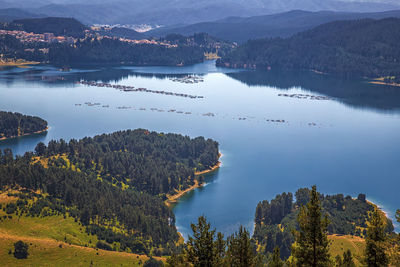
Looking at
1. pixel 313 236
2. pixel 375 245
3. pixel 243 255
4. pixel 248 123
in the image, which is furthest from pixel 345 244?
pixel 248 123

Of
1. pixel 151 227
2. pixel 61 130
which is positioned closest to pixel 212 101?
pixel 61 130

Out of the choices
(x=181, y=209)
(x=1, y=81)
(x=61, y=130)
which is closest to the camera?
(x=181, y=209)

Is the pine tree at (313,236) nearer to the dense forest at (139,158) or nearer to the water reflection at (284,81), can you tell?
the dense forest at (139,158)

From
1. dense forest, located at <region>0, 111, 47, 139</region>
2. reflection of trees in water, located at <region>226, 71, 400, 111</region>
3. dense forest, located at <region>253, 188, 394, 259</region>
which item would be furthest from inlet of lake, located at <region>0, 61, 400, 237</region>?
dense forest, located at <region>253, 188, 394, 259</region>

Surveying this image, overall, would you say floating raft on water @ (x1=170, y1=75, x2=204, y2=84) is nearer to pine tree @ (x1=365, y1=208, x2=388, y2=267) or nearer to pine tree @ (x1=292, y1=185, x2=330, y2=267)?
pine tree @ (x1=292, y1=185, x2=330, y2=267)

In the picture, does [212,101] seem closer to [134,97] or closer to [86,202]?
[134,97]

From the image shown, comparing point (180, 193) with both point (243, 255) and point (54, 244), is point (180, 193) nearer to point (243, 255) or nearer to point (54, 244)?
point (54, 244)

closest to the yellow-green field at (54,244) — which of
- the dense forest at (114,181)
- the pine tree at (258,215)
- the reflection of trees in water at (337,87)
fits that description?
the dense forest at (114,181)

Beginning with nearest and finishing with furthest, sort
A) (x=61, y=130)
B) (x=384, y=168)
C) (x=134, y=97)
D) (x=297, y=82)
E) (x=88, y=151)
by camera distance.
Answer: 1. (x=88, y=151)
2. (x=384, y=168)
3. (x=61, y=130)
4. (x=134, y=97)
5. (x=297, y=82)
